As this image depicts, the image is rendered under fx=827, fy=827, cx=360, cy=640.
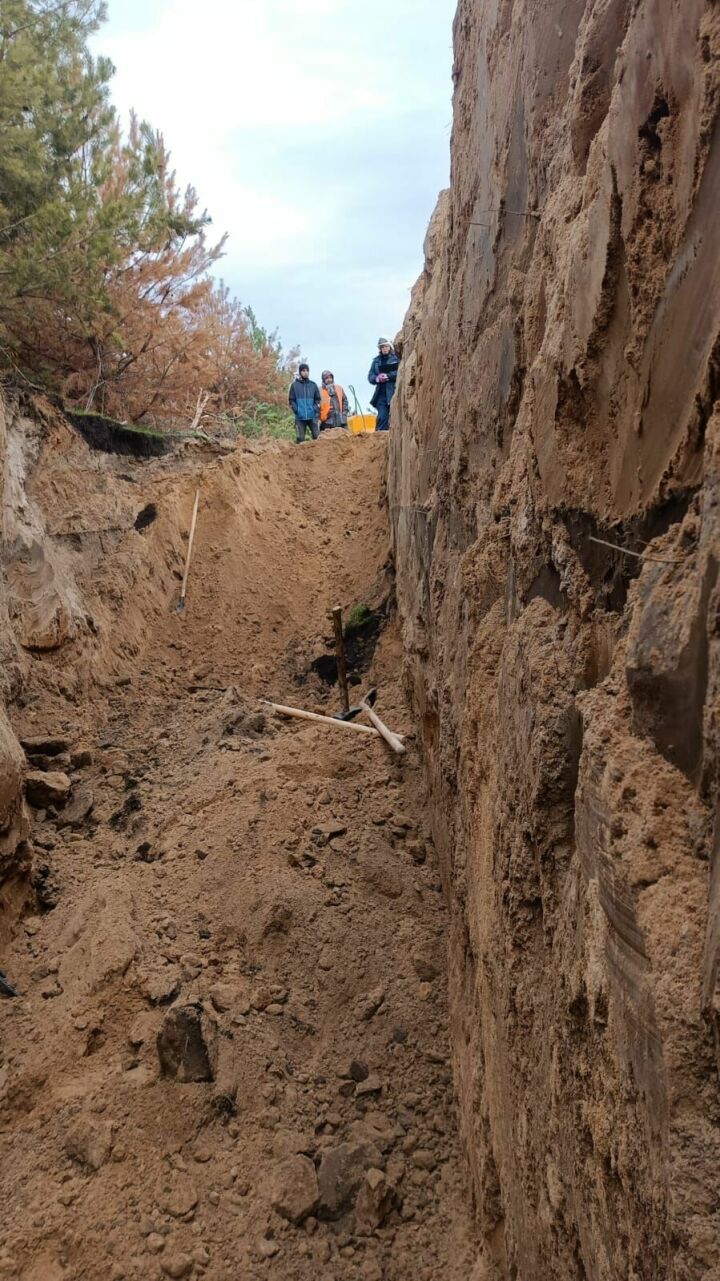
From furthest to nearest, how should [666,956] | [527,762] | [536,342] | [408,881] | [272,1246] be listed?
[408,881], [272,1246], [536,342], [527,762], [666,956]

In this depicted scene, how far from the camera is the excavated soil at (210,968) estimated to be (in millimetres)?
2746

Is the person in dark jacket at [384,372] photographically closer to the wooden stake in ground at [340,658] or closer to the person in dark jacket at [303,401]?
the person in dark jacket at [303,401]

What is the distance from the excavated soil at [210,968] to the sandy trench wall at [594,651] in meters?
0.48

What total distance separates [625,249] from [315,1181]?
9.62ft

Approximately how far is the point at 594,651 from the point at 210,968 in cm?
282

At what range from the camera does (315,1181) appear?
281cm

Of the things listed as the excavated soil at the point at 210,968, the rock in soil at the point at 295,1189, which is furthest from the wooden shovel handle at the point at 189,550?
the rock in soil at the point at 295,1189

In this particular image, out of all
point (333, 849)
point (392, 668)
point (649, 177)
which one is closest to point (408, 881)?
point (333, 849)

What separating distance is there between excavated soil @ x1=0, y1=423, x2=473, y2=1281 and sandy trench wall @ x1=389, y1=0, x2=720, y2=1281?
0.48 meters

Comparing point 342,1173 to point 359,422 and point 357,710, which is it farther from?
point 359,422

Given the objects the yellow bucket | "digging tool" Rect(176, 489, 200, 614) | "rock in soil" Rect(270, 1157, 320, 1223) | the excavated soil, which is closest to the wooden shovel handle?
"digging tool" Rect(176, 489, 200, 614)

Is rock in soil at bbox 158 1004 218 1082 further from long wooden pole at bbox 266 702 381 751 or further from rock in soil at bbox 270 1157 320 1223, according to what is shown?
long wooden pole at bbox 266 702 381 751

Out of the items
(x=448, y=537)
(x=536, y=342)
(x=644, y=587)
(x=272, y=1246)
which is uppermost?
(x=536, y=342)

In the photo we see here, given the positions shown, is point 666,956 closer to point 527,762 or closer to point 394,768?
point 527,762
